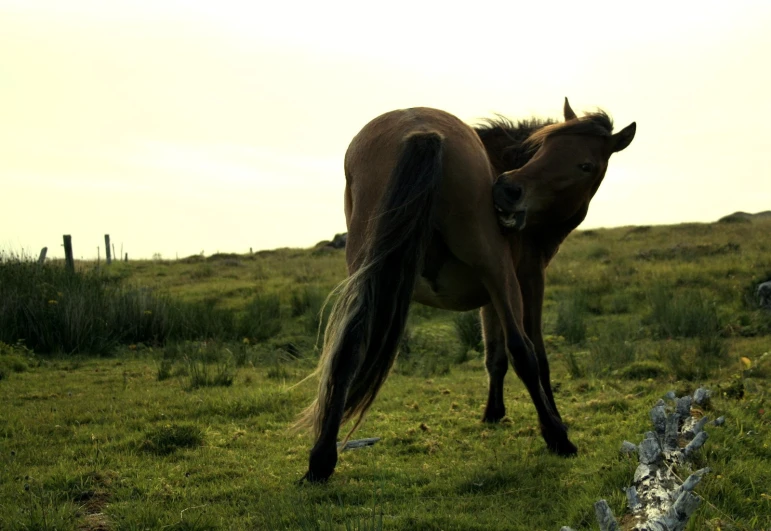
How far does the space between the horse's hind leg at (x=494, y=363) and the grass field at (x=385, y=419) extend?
15cm

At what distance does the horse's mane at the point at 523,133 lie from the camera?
559 cm

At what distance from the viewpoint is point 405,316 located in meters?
4.53

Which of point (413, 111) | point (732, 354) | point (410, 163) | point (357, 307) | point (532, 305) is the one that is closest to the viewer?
point (357, 307)

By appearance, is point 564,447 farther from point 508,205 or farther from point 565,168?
point 565,168

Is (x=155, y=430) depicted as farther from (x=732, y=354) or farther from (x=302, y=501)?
(x=732, y=354)

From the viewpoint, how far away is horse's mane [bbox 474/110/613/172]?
5586mm

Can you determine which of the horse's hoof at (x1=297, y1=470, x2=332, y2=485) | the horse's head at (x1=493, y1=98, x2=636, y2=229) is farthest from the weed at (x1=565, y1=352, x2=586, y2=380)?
the horse's hoof at (x1=297, y1=470, x2=332, y2=485)

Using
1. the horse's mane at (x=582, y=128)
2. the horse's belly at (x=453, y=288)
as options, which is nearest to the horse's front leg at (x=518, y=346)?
the horse's belly at (x=453, y=288)

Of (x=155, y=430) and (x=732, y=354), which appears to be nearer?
(x=155, y=430)

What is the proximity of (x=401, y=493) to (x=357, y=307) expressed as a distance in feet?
3.65

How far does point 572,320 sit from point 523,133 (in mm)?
5604

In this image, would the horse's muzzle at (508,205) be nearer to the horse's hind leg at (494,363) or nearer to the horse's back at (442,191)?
the horse's back at (442,191)

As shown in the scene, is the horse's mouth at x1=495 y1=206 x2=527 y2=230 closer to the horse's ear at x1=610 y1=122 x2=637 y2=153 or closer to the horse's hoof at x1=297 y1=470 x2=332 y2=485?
the horse's ear at x1=610 y1=122 x2=637 y2=153

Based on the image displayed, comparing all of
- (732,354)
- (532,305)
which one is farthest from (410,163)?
(732,354)
